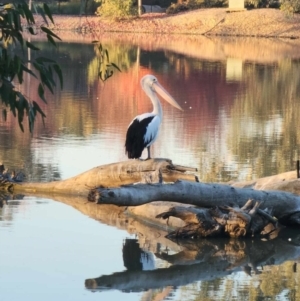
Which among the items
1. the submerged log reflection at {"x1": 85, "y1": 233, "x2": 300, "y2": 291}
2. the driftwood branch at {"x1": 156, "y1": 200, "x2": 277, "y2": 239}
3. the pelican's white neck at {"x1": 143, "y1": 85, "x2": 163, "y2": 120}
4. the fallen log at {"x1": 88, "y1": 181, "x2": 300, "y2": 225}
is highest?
the pelican's white neck at {"x1": 143, "y1": 85, "x2": 163, "y2": 120}

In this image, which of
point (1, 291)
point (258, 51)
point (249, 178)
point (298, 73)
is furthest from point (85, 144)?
point (258, 51)

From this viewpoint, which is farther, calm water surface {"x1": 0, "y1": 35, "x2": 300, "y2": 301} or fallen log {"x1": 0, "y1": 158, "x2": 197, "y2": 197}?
fallen log {"x1": 0, "y1": 158, "x2": 197, "y2": 197}

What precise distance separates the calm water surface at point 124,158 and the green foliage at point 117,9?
3203 centimetres

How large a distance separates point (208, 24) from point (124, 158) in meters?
49.0

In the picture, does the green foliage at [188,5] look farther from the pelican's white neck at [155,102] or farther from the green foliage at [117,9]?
the pelican's white neck at [155,102]

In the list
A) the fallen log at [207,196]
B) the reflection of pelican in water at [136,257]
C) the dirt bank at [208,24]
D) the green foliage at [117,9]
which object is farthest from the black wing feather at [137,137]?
the green foliage at [117,9]

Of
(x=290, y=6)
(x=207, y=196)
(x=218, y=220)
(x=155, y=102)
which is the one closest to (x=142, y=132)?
(x=155, y=102)

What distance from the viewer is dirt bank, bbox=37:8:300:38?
6003 cm

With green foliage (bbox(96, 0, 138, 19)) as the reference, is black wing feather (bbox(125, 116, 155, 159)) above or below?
above

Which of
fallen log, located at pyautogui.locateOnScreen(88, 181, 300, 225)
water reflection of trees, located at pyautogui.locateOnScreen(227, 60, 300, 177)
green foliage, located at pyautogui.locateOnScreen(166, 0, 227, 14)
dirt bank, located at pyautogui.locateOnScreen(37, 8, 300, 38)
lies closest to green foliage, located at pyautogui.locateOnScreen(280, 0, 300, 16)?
dirt bank, located at pyautogui.locateOnScreen(37, 8, 300, 38)

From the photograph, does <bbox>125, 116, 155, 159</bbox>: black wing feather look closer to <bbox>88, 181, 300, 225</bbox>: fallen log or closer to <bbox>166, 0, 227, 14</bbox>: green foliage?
<bbox>88, 181, 300, 225</bbox>: fallen log

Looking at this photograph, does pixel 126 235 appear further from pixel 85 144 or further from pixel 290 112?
pixel 290 112

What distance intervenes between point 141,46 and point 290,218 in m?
38.6

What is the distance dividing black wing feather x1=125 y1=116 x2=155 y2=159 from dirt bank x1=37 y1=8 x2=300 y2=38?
46.9 metres
